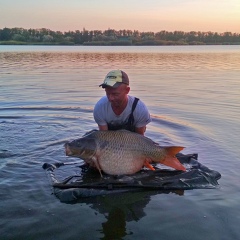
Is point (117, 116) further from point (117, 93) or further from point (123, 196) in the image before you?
point (123, 196)

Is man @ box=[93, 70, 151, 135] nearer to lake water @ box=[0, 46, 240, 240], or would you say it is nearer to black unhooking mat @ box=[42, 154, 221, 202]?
black unhooking mat @ box=[42, 154, 221, 202]

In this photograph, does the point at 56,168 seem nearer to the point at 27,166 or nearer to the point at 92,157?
the point at 27,166

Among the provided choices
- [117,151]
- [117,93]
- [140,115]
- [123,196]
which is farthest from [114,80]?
[123,196]

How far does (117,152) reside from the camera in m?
5.13

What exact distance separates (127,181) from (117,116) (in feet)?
3.78

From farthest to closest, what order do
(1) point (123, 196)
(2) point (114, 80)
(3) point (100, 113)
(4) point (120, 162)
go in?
(3) point (100, 113), (2) point (114, 80), (4) point (120, 162), (1) point (123, 196)

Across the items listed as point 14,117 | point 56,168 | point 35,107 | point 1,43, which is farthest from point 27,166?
point 1,43

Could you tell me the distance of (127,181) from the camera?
5211 millimetres

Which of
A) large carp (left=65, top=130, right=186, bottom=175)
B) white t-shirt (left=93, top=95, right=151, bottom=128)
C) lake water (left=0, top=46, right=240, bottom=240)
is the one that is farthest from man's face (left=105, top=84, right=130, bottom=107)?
lake water (left=0, top=46, right=240, bottom=240)

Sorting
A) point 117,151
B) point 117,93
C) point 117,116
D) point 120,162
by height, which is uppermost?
point 117,93

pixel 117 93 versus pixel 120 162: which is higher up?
pixel 117 93

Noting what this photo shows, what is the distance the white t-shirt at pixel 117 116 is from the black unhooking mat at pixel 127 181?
78cm

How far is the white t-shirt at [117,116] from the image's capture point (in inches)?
232

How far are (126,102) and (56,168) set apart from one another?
152cm
